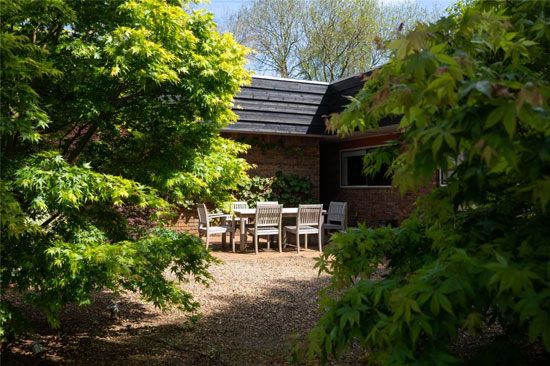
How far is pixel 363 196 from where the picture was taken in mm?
12922

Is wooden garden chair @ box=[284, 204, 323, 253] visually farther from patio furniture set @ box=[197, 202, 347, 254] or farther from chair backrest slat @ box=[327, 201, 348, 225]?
chair backrest slat @ box=[327, 201, 348, 225]

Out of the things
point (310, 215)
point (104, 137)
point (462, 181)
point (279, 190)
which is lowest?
point (310, 215)

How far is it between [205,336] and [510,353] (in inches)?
108

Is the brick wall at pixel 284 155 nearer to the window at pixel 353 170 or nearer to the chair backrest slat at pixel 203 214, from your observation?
the window at pixel 353 170

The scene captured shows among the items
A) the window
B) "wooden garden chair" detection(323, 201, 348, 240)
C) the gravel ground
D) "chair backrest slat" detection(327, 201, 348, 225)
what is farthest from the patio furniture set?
the window

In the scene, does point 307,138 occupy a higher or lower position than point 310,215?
higher

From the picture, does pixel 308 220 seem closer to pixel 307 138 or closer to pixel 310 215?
pixel 310 215

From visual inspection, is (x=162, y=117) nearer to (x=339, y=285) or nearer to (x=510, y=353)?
(x=339, y=285)

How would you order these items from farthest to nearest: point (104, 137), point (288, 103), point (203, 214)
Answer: point (288, 103) → point (203, 214) → point (104, 137)

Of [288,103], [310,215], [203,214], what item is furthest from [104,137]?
[288,103]

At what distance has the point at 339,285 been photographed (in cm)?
262

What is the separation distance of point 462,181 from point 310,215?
7564 millimetres

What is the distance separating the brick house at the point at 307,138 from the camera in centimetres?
1118

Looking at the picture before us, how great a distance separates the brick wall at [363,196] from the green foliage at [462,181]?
329 inches
